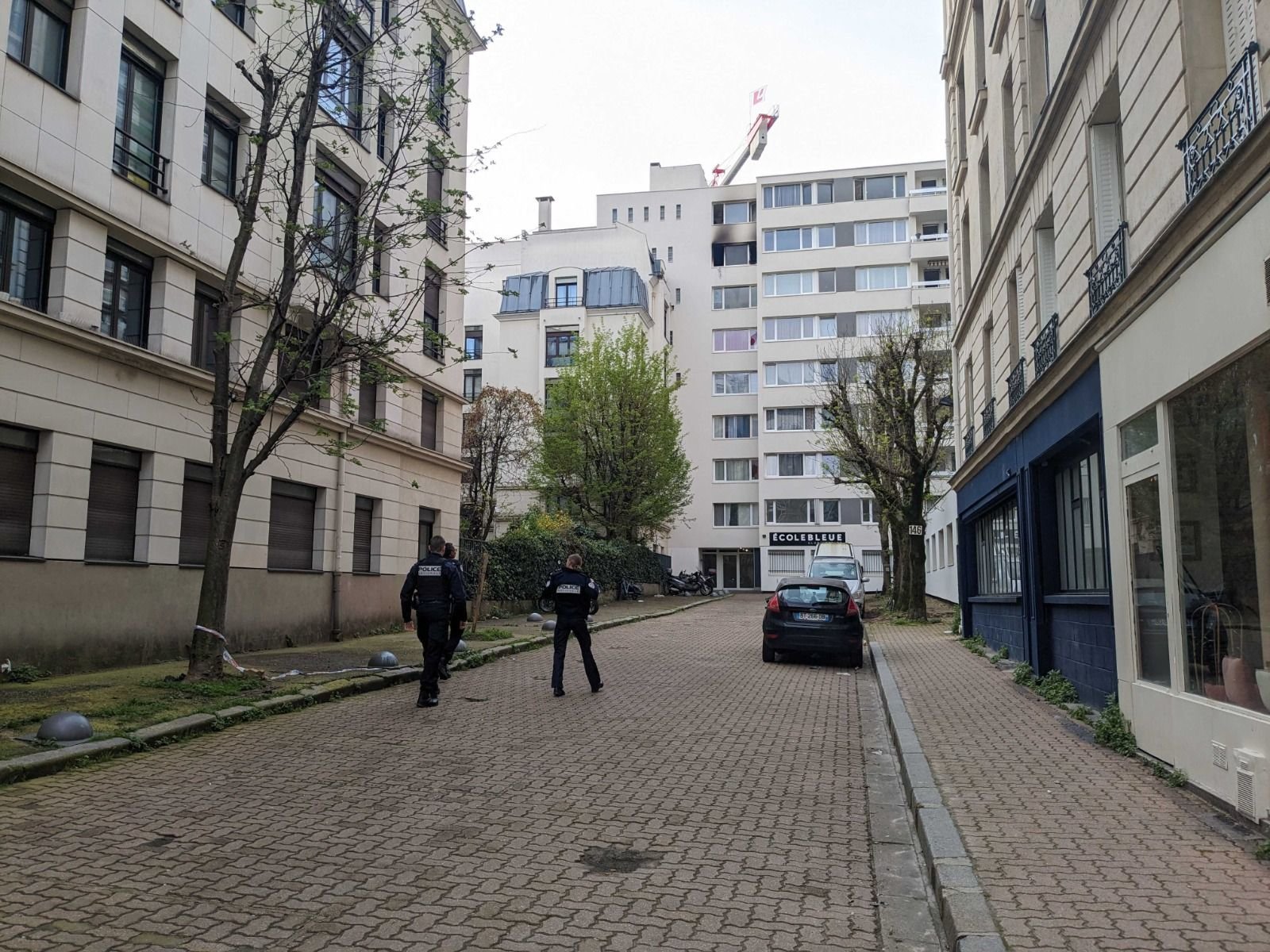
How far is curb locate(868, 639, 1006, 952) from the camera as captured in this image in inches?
168

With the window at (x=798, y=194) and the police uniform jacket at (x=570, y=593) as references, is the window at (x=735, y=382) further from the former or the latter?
the police uniform jacket at (x=570, y=593)

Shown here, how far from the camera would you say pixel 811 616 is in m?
16.9

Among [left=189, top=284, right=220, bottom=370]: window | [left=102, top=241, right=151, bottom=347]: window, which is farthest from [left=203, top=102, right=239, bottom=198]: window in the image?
[left=102, top=241, right=151, bottom=347]: window

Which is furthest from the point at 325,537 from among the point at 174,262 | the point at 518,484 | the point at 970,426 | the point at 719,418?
the point at 719,418

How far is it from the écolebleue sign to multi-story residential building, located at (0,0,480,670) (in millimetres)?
39363

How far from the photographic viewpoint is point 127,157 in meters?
14.4

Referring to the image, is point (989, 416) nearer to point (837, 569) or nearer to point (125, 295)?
point (125, 295)

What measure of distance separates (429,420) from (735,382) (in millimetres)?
38232

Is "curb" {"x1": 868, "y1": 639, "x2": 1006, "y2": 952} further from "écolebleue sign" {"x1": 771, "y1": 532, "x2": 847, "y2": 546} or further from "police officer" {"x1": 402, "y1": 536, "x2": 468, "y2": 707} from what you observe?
"écolebleue sign" {"x1": 771, "y1": 532, "x2": 847, "y2": 546}

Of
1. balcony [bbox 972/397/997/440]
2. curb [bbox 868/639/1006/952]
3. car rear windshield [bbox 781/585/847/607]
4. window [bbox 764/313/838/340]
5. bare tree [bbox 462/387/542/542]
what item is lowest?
curb [bbox 868/639/1006/952]

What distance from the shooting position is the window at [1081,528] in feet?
35.1

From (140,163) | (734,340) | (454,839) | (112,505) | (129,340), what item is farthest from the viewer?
(734,340)

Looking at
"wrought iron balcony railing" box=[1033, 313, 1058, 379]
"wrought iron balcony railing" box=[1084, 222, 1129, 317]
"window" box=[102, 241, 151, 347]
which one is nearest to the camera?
"wrought iron balcony railing" box=[1084, 222, 1129, 317]

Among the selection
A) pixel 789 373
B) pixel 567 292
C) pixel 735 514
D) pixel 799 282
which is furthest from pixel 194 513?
pixel 799 282
